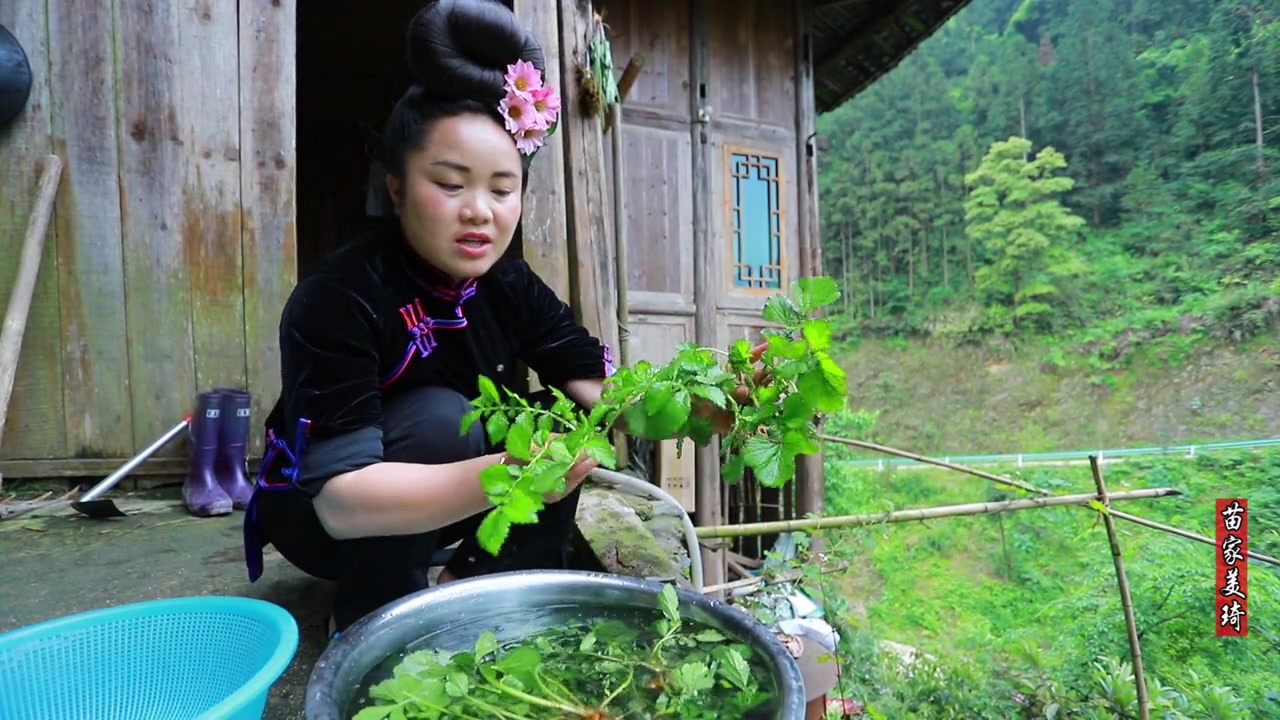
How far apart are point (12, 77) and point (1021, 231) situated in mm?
26944

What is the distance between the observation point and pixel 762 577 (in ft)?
8.49

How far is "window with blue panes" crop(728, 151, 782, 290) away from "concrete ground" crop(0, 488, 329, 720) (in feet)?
14.8

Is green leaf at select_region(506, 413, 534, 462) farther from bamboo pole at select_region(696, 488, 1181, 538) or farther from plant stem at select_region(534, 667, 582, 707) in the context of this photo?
bamboo pole at select_region(696, 488, 1181, 538)

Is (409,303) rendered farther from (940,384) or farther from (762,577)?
(940,384)

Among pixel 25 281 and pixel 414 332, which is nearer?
pixel 414 332

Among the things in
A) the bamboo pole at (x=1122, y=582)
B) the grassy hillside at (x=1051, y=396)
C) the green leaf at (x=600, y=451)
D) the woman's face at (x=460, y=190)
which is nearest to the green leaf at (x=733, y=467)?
the green leaf at (x=600, y=451)

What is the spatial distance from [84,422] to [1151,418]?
60.6ft

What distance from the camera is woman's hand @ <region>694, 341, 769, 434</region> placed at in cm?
95

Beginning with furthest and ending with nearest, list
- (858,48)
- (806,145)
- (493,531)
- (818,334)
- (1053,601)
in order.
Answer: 1. (1053,601)
2. (858,48)
3. (806,145)
4. (818,334)
5. (493,531)

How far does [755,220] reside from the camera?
5941mm

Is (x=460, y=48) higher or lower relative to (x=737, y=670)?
higher

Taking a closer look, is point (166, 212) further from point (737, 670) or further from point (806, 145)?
point (806, 145)

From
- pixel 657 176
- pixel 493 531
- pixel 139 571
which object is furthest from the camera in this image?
pixel 657 176

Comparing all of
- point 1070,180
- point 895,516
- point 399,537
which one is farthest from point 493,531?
point 1070,180
